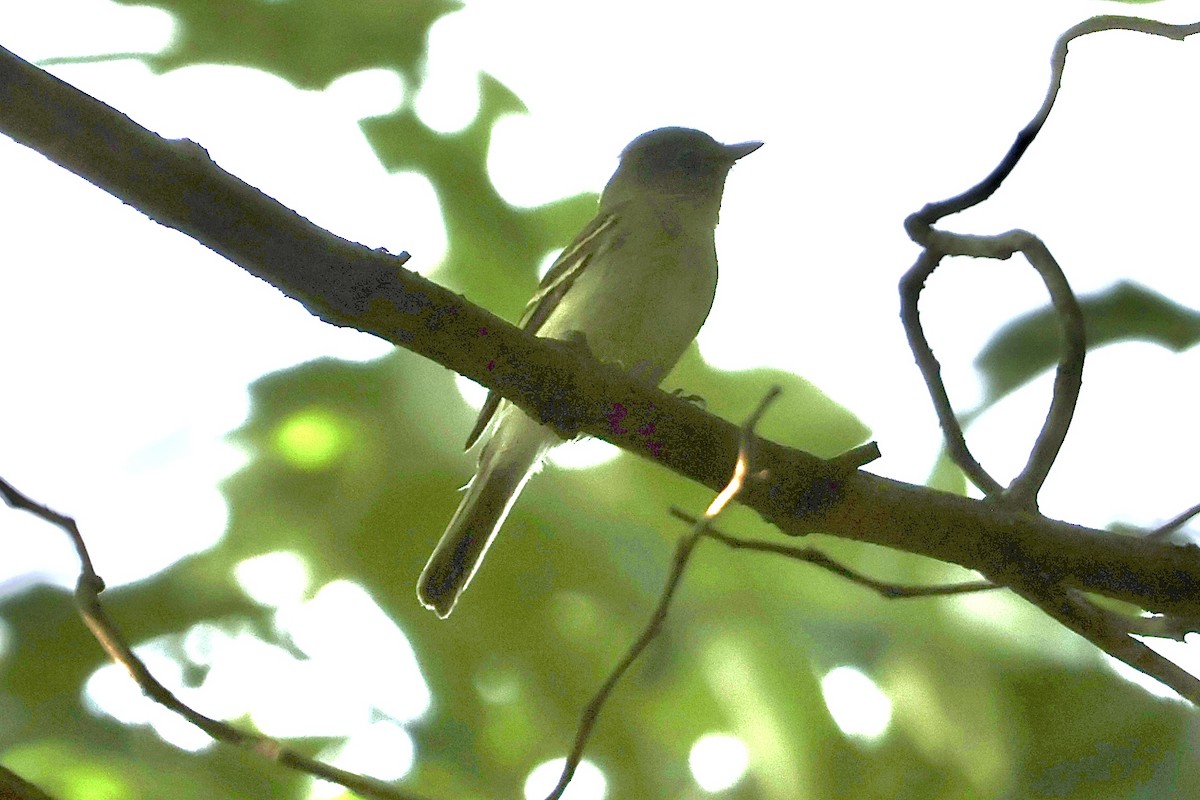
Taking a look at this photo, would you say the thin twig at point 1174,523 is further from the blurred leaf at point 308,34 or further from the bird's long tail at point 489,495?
the blurred leaf at point 308,34

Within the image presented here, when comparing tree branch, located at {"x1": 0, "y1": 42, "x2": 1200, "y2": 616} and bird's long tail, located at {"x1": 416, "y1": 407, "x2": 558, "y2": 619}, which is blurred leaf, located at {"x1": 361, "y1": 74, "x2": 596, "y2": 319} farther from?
tree branch, located at {"x1": 0, "y1": 42, "x2": 1200, "y2": 616}

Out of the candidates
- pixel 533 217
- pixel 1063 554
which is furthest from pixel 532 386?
pixel 533 217

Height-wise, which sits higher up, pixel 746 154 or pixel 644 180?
pixel 746 154

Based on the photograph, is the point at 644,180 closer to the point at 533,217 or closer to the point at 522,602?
the point at 533,217

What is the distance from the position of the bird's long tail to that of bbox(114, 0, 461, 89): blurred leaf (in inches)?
62.4

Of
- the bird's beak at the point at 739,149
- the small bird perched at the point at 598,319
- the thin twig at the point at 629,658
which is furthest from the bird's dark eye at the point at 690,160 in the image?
the thin twig at the point at 629,658

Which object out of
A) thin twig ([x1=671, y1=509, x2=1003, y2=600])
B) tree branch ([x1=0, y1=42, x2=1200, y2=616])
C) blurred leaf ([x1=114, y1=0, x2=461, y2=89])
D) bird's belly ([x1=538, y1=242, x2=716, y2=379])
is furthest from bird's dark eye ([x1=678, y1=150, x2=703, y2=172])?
thin twig ([x1=671, y1=509, x2=1003, y2=600])

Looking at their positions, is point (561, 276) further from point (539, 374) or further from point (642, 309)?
point (539, 374)

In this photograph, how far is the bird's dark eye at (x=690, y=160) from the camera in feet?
15.6

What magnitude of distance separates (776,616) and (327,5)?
286cm

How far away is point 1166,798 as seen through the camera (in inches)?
131

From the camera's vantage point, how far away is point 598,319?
3936mm

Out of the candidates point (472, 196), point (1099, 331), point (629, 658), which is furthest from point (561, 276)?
point (629, 658)

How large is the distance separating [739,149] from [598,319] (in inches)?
51.1
